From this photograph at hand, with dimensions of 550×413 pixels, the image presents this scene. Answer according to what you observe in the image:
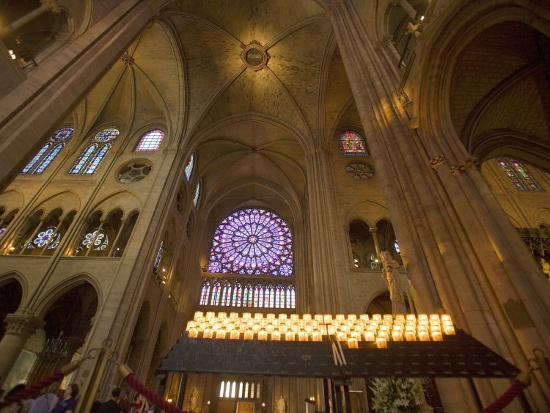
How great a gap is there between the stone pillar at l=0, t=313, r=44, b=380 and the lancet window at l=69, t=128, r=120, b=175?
6.95m

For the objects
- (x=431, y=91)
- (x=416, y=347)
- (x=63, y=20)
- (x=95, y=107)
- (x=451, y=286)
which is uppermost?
(x=95, y=107)

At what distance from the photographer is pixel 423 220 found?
16.0 ft

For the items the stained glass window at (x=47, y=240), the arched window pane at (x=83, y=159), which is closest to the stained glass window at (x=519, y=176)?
the stained glass window at (x=47, y=240)

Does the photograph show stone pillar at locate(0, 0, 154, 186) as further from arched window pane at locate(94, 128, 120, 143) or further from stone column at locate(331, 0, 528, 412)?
arched window pane at locate(94, 128, 120, 143)

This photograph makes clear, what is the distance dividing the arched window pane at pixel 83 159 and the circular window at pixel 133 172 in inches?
77.4

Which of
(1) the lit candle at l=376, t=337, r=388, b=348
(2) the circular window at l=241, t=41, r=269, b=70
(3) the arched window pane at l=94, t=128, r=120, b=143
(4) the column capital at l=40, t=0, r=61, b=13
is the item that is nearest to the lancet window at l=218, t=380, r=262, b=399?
(3) the arched window pane at l=94, t=128, r=120, b=143

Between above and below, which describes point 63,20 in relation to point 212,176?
below

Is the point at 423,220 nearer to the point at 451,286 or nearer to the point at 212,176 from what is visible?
the point at 451,286

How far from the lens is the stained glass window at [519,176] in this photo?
13211 millimetres

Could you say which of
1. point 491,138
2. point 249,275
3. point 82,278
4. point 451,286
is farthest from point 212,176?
point 451,286

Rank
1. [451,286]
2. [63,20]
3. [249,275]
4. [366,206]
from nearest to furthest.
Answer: [451,286] → [63,20] → [366,206] → [249,275]

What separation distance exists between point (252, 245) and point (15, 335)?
14438 millimetres

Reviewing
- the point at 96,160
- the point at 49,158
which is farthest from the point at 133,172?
the point at 49,158

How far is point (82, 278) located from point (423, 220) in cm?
1120
